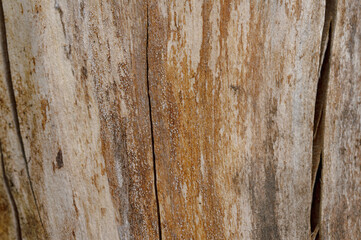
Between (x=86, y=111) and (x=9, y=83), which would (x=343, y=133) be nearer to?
(x=86, y=111)

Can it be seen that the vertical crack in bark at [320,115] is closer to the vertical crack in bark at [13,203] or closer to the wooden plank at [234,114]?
the wooden plank at [234,114]

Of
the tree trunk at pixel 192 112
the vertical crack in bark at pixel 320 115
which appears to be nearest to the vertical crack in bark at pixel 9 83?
the tree trunk at pixel 192 112

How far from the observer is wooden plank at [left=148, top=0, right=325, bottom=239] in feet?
2.81

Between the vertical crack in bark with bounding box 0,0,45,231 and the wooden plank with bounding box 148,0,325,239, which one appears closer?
the wooden plank with bounding box 148,0,325,239

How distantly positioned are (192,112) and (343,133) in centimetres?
42

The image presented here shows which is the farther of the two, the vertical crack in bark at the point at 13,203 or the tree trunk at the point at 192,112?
the vertical crack in bark at the point at 13,203

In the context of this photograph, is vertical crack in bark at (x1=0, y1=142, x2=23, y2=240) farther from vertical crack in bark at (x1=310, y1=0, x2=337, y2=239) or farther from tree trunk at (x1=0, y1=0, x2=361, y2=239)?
vertical crack in bark at (x1=310, y1=0, x2=337, y2=239)

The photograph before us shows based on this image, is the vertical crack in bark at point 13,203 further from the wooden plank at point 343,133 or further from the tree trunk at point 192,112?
the wooden plank at point 343,133

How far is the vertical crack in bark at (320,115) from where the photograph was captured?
85 cm

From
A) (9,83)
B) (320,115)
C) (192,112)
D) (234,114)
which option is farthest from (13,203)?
(320,115)

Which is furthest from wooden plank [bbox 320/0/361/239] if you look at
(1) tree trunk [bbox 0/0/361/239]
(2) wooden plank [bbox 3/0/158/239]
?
(2) wooden plank [bbox 3/0/158/239]

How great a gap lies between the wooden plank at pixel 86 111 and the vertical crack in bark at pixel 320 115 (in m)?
0.46

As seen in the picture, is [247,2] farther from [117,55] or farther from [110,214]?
[110,214]

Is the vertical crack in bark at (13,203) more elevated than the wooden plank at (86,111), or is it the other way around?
the wooden plank at (86,111)
